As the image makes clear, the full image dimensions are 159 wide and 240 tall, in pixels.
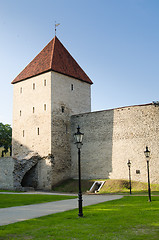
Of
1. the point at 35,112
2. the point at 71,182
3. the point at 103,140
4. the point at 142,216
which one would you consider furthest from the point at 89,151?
the point at 142,216

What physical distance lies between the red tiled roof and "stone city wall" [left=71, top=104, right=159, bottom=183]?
19.2 feet

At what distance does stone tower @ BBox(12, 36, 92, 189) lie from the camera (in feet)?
83.0

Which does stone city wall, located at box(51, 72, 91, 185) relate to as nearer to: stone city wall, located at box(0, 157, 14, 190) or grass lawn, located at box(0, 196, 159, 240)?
stone city wall, located at box(0, 157, 14, 190)

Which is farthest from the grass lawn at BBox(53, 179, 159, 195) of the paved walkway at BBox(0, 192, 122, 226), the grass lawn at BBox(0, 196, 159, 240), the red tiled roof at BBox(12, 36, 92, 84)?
the red tiled roof at BBox(12, 36, 92, 84)

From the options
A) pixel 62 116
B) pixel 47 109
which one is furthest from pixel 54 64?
pixel 62 116

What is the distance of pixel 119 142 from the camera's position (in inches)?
914

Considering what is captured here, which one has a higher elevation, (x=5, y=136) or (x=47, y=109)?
(x=47, y=109)

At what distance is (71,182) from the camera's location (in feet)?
81.3

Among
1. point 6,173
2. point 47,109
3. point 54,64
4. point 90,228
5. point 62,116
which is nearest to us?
point 90,228

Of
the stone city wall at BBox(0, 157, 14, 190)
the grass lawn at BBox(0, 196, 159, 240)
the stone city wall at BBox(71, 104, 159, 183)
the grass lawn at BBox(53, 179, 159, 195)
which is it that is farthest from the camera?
the stone city wall at BBox(0, 157, 14, 190)

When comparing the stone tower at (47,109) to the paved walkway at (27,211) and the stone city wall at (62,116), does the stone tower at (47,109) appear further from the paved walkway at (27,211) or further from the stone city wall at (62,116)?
the paved walkway at (27,211)

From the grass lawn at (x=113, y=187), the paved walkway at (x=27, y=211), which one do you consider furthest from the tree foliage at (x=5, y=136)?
the paved walkway at (x=27, y=211)

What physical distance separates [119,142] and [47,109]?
8247 mm

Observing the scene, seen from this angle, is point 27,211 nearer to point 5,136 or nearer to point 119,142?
point 119,142
